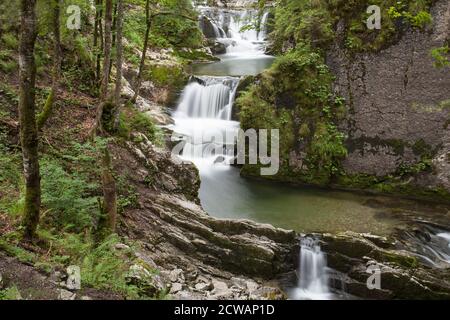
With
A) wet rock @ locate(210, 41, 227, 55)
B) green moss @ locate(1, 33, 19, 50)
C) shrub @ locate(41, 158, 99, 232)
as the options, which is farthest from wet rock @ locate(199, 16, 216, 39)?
shrub @ locate(41, 158, 99, 232)

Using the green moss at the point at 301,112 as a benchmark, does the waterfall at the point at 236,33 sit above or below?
above

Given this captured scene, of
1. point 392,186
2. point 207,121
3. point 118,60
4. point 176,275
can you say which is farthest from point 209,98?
point 176,275

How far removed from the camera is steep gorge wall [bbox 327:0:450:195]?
1358cm

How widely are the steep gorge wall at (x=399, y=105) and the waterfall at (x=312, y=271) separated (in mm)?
5422

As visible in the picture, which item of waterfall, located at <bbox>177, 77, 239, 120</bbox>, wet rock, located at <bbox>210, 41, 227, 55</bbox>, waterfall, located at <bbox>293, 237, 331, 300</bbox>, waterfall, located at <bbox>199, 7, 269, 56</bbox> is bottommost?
waterfall, located at <bbox>293, 237, 331, 300</bbox>

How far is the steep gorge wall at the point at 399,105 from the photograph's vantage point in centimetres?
1358

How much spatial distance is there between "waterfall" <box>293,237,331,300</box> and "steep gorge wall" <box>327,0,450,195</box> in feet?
17.8

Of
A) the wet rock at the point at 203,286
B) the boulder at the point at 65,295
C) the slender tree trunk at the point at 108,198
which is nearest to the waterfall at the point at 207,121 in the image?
the wet rock at the point at 203,286

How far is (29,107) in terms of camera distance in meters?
5.52

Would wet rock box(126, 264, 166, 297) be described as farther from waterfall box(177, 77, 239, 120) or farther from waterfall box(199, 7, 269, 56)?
waterfall box(199, 7, 269, 56)

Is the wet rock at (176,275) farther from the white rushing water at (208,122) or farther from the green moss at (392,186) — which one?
the green moss at (392,186)

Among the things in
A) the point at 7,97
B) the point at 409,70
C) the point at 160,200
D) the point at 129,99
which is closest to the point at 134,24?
the point at 129,99
